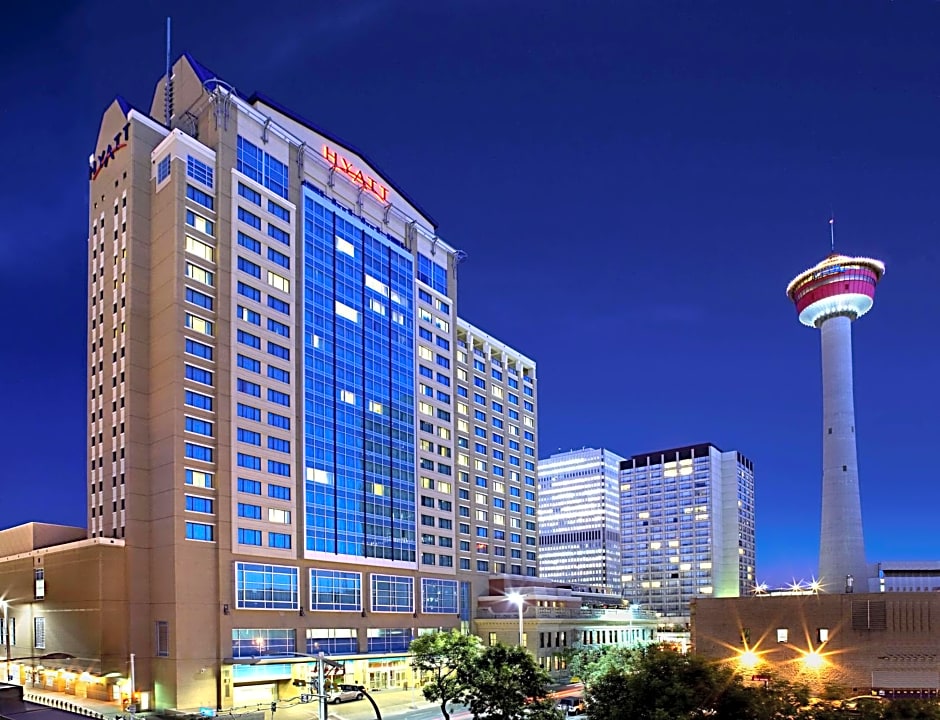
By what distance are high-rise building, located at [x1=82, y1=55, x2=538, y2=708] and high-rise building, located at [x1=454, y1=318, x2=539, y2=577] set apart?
984 centimetres

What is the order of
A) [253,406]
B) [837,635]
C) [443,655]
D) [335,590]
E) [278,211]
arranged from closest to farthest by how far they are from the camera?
[837,635] → [443,655] → [253,406] → [335,590] → [278,211]

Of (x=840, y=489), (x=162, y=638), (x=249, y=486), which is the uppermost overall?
(x=249, y=486)

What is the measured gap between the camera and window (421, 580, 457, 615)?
120m

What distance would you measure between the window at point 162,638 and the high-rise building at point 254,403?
0.31 meters

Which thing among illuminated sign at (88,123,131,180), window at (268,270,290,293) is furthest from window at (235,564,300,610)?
illuminated sign at (88,123,131,180)

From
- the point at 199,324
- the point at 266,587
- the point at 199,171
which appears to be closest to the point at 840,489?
the point at 266,587

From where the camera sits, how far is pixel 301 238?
351ft

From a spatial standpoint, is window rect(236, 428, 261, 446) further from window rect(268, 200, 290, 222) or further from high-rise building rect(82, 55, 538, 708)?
window rect(268, 200, 290, 222)

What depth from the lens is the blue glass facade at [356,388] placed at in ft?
345

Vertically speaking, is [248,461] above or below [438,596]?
above

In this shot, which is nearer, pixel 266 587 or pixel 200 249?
pixel 200 249

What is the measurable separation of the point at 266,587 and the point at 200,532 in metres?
10.8

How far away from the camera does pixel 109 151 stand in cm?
10331

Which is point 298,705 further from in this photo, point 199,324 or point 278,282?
point 278,282
